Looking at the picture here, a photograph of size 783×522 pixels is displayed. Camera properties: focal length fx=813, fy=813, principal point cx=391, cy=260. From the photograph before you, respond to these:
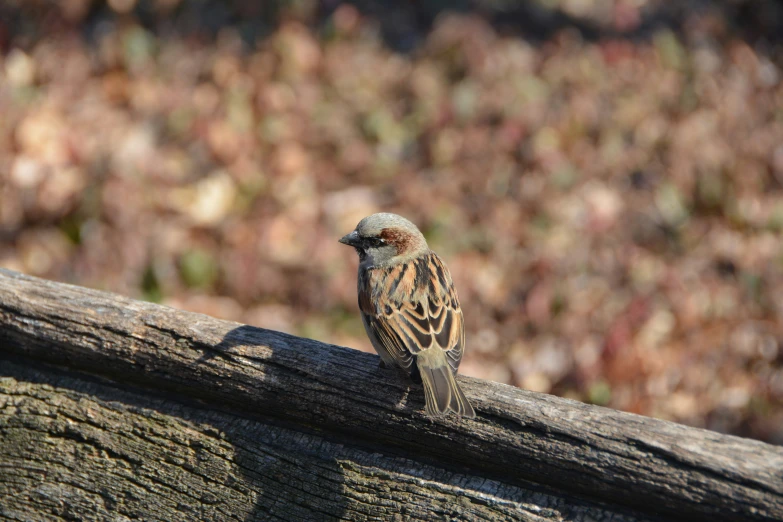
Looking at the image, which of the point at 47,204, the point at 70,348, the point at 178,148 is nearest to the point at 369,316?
the point at 70,348

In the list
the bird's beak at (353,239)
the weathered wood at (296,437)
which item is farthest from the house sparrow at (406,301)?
the weathered wood at (296,437)

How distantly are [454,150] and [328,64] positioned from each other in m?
1.58

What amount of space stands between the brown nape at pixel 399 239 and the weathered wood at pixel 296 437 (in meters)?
1.34

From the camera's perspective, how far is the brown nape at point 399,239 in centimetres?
353

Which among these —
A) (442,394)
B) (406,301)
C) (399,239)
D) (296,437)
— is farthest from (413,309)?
(296,437)

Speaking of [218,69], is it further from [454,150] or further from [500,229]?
[500,229]

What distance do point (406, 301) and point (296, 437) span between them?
1313mm

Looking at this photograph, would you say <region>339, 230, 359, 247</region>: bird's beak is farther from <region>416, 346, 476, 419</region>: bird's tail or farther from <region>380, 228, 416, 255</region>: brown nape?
<region>416, 346, 476, 419</region>: bird's tail

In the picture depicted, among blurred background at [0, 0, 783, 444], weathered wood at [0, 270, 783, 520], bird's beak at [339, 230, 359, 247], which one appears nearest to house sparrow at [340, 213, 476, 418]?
bird's beak at [339, 230, 359, 247]

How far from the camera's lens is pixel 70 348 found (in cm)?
221

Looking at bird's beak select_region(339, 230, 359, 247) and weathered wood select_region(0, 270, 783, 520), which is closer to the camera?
weathered wood select_region(0, 270, 783, 520)

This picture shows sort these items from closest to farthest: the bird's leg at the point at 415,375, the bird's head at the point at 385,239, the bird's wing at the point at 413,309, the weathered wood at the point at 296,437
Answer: the weathered wood at the point at 296,437 → the bird's leg at the point at 415,375 → the bird's wing at the point at 413,309 → the bird's head at the point at 385,239

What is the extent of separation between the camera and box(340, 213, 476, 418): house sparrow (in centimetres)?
280

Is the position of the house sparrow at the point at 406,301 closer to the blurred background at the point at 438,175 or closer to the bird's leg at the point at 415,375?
the bird's leg at the point at 415,375
